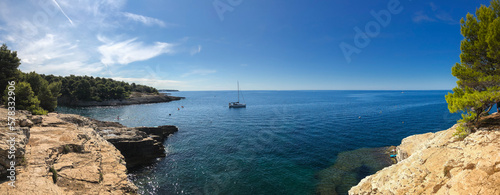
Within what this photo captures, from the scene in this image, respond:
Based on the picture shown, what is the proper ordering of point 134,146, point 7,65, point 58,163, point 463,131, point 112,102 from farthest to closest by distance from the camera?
1. point 112,102
2. point 7,65
3. point 134,146
4. point 58,163
5. point 463,131

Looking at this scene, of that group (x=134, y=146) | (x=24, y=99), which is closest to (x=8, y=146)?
(x=134, y=146)

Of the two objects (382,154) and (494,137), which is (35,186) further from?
(382,154)

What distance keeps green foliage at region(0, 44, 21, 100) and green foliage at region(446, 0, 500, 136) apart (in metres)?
62.1

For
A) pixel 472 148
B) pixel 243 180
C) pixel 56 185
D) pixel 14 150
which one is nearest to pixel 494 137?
pixel 472 148

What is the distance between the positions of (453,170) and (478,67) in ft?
27.9

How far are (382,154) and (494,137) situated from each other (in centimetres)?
2162

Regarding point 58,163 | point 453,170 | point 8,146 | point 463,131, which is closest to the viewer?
point 453,170

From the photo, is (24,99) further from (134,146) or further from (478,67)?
(478,67)

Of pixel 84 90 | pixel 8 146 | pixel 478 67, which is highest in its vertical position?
pixel 84 90

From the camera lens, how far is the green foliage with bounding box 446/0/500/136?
10.7m

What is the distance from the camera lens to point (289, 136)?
39.0 meters

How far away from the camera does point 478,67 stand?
39.7 ft

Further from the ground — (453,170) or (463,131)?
(463,131)

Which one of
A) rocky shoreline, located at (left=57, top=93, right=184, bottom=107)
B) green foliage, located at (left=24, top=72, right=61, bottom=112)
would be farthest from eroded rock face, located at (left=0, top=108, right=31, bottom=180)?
rocky shoreline, located at (left=57, top=93, right=184, bottom=107)
